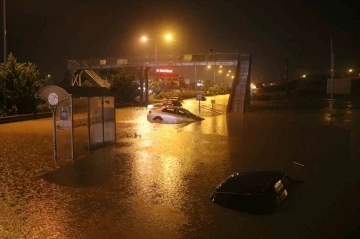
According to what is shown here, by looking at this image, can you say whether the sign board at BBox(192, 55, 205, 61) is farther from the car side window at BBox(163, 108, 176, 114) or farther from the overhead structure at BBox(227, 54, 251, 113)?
the car side window at BBox(163, 108, 176, 114)

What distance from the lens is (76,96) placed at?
1423cm

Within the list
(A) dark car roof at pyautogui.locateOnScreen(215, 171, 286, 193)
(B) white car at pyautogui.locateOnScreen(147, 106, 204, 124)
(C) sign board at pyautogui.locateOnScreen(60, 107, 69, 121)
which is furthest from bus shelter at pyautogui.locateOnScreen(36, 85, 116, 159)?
(B) white car at pyautogui.locateOnScreen(147, 106, 204, 124)

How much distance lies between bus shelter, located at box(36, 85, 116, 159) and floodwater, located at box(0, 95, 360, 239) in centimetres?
A: 71

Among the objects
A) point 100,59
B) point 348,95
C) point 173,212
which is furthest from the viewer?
point 348,95

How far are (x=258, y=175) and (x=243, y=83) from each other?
35.1 m

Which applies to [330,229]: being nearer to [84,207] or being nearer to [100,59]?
[84,207]

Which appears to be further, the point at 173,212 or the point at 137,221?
the point at 173,212

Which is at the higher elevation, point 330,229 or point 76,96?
point 76,96

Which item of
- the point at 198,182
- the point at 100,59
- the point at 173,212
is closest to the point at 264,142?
the point at 198,182

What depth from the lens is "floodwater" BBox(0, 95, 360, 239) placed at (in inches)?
280

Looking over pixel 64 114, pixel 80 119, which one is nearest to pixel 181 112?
pixel 80 119

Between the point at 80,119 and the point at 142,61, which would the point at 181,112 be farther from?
the point at 142,61

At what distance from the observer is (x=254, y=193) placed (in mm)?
8133

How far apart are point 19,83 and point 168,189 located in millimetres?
25470
